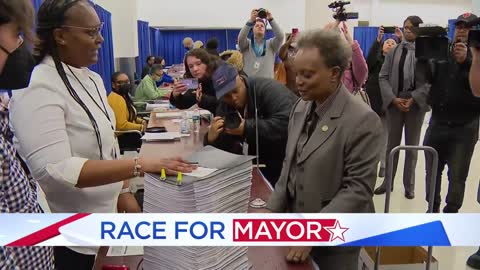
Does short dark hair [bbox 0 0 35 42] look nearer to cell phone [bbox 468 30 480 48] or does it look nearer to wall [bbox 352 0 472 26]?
cell phone [bbox 468 30 480 48]

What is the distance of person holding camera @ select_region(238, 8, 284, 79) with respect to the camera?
166 inches

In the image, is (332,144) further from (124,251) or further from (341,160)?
(124,251)

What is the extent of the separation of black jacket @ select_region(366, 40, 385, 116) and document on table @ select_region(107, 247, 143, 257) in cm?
344

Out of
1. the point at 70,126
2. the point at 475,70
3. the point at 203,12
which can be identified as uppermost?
the point at 203,12

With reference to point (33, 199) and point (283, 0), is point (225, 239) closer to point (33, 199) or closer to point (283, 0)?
point (33, 199)

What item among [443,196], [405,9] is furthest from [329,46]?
[405,9]

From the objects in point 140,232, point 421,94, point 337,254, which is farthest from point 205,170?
point 421,94

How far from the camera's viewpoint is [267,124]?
205cm

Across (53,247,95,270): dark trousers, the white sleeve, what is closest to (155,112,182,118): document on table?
(53,247,95,270): dark trousers

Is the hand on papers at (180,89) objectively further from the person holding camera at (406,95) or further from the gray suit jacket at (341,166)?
the gray suit jacket at (341,166)

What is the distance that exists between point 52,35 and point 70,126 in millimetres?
276

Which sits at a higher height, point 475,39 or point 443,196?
point 475,39

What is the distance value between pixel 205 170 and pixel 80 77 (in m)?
0.58

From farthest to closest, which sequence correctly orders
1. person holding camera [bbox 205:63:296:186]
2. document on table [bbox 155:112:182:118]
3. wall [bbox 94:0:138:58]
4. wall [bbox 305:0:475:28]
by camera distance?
1. wall [bbox 305:0:475:28]
2. wall [bbox 94:0:138:58]
3. document on table [bbox 155:112:182:118]
4. person holding camera [bbox 205:63:296:186]
